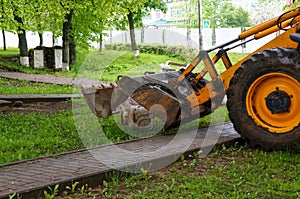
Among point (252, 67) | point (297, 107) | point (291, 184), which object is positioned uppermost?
point (252, 67)

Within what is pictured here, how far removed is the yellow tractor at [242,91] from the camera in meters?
7.43

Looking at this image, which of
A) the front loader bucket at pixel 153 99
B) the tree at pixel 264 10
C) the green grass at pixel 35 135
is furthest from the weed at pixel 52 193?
the tree at pixel 264 10

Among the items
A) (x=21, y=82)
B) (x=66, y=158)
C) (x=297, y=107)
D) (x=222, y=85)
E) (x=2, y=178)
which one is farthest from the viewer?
(x=21, y=82)

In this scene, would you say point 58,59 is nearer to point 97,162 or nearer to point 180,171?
point 97,162

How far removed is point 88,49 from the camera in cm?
2816

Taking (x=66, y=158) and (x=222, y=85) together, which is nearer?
(x=66, y=158)

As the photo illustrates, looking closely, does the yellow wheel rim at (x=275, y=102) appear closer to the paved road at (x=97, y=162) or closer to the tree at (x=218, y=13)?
the paved road at (x=97, y=162)

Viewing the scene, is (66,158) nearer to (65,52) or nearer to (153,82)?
(153,82)

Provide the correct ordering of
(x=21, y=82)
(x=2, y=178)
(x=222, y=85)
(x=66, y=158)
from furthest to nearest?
1. (x=21, y=82)
2. (x=222, y=85)
3. (x=66, y=158)
4. (x=2, y=178)

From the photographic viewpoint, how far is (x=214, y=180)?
19.8 feet

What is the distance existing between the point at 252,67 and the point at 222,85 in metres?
0.68

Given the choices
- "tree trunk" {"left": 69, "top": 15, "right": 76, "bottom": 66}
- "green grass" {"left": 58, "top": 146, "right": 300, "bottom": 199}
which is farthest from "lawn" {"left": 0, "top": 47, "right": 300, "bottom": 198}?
"tree trunk" {"left": 69, "top": 15, "right": 76, "bottom": 66}

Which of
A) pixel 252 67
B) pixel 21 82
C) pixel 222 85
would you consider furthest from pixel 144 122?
pixel 21 82

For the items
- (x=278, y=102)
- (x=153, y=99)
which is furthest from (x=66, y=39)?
(x=278, y=102)
